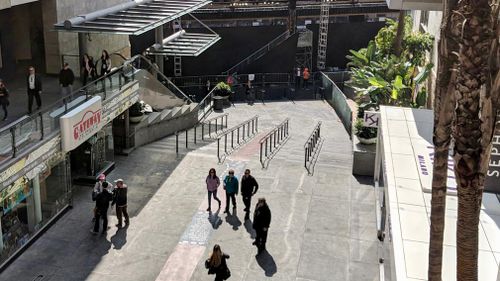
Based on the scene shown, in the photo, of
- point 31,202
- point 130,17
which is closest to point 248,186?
point 31,202

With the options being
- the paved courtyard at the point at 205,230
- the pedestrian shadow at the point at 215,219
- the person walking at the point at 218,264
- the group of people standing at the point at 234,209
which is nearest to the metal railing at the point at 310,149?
the paved courtyard at the point at 205,230

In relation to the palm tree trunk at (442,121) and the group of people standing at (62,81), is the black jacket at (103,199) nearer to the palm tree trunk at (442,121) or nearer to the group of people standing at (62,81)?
the group of people standing at (62,81)

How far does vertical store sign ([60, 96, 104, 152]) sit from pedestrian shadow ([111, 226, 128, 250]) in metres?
2.54

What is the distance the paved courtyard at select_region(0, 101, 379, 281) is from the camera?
46.1 feet

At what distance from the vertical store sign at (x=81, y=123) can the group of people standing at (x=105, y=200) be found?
146 cm

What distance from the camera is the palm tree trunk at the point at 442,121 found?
5801 millimetres

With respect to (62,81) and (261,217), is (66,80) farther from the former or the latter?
(261,217)

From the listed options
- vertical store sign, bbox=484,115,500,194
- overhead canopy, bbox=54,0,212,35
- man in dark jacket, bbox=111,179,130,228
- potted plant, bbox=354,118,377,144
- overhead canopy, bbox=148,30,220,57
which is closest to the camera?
vertical store sign, bbox=484,115,500,194

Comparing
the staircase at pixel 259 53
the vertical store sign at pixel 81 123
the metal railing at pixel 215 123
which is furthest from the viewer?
the staircase at pixel 259 53

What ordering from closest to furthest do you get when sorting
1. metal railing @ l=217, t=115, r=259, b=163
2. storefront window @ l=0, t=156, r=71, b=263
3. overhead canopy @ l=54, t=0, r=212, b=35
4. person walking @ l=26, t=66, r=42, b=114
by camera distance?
storefront window @ l=0, t=156, r=71, b=263, person walking @ l=26, t=66, r=42, b=114, overhead canopy @ l=54, t=0, r=212, b=35, metal railing @ l=217, t=115, r=259, b=163

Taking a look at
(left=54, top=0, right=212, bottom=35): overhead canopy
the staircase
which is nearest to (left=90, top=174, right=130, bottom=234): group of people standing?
(left=54, top=0, right=212, bottom=35): overhead canopy

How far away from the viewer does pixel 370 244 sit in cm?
1545

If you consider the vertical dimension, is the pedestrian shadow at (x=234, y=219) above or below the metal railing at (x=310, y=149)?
below

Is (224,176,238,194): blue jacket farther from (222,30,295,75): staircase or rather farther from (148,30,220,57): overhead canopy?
(222,30,295,75): staircase
